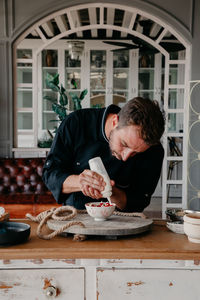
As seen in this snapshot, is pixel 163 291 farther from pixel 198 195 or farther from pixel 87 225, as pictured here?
pixel 198 195

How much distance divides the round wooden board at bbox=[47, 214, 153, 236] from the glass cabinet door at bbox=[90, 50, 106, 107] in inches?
241

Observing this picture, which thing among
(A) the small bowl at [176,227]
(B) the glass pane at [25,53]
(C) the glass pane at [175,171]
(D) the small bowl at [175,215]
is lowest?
(C) the glass pane at [175,171]

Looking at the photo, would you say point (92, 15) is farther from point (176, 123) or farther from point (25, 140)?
point (25, 140)

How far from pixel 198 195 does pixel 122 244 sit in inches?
135

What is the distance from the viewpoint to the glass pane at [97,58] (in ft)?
24.7

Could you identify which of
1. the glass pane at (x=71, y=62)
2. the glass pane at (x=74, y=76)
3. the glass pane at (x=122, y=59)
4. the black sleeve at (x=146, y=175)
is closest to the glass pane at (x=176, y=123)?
the glass pane at (x=122, y=59)

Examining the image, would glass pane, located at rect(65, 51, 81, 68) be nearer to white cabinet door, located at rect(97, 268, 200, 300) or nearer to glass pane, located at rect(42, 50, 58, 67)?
glass pane, located at rect(42, 50, 58, 67)

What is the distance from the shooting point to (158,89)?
7.30 m

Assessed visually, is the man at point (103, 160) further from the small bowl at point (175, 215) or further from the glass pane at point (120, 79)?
the glass pane at point (120, 79)

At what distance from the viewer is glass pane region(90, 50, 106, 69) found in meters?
7.54

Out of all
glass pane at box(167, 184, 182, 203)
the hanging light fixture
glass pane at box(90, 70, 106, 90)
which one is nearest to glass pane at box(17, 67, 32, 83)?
glass pane at box(90, 70, 106, 90)

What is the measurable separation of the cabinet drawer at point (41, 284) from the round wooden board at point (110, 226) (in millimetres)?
162

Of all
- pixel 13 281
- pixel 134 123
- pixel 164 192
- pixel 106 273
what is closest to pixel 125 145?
pixel 134 123

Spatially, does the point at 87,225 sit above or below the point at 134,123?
below
